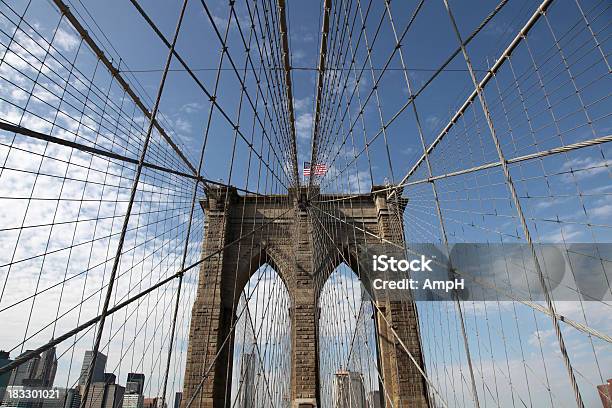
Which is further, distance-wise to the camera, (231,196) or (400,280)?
(231,196)

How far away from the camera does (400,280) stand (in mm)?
10305

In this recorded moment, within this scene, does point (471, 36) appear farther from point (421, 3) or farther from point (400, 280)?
point (400, 280)

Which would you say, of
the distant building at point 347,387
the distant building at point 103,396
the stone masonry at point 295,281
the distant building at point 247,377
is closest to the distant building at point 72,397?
the distant building at point 103,396

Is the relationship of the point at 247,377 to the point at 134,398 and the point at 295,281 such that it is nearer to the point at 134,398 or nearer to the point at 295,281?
the point at 295,281

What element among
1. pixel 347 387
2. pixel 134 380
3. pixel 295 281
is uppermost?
pixel 295 281

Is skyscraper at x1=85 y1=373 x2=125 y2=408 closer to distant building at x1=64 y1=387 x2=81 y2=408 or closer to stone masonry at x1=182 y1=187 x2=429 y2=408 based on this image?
distant building at x1=64 y1=387 x2=81 y2=408

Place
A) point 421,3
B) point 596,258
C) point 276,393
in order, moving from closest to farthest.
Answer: point 596,258, point 421,3, point 276,393

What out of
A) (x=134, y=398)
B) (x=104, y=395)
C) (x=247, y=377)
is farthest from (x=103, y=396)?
(x=134, y=398)

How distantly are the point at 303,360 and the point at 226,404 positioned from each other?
2871 mm

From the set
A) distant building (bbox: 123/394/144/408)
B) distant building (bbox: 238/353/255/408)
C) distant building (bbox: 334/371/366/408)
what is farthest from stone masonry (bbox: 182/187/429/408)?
distant building (bbox: 123/394/144/408)

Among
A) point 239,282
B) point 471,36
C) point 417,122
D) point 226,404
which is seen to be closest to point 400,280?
point 239,282

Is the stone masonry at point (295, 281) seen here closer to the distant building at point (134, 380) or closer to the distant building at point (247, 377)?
the distant building at point (247, 377)

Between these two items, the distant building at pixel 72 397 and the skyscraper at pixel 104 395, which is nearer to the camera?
the distant building at pixel 72 397

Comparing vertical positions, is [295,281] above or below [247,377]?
above
